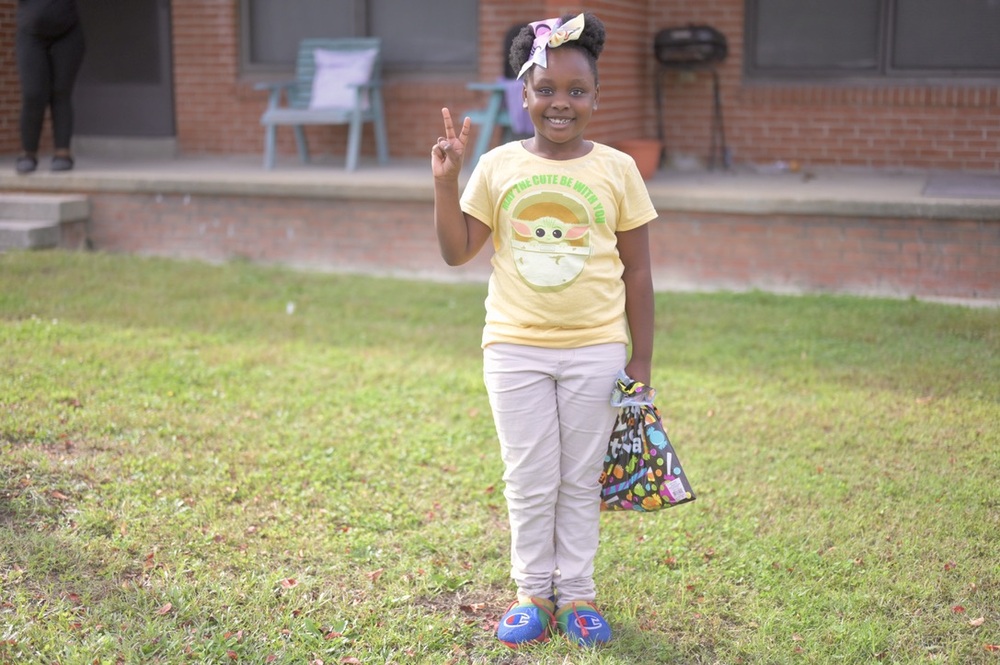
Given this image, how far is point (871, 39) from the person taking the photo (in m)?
9.07

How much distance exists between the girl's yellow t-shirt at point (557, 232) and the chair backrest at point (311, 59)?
21.9ft

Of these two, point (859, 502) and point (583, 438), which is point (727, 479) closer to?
point (859, 502)

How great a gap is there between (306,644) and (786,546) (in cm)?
158

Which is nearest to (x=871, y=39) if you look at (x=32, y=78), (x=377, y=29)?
(x=377, y=29)

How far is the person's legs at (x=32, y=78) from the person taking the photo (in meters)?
8.25

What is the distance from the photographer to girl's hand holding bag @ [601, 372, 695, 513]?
2910 mm

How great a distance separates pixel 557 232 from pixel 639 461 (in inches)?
26.0

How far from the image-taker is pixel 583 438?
296cm

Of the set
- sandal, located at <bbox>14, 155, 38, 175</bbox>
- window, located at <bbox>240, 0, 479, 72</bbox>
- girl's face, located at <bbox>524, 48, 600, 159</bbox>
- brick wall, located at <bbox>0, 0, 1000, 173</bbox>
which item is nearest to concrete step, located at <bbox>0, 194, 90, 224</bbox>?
sandal, located at <bbox>14, 155, 38, 175</bbox>

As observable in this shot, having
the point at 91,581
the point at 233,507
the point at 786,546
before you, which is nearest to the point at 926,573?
the point at 786,546

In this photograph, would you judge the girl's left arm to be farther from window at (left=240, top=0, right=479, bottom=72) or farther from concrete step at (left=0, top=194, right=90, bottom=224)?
window at (left=240, top=0, right=479, bottom=72)

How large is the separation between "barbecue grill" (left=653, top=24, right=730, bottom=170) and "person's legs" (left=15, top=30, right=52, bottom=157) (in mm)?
4848

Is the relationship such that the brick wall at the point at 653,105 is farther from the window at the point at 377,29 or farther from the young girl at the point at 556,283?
the young girl at the point at 556,283

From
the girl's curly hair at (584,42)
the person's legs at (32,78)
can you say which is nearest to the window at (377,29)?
the person's legs at (32,78)
